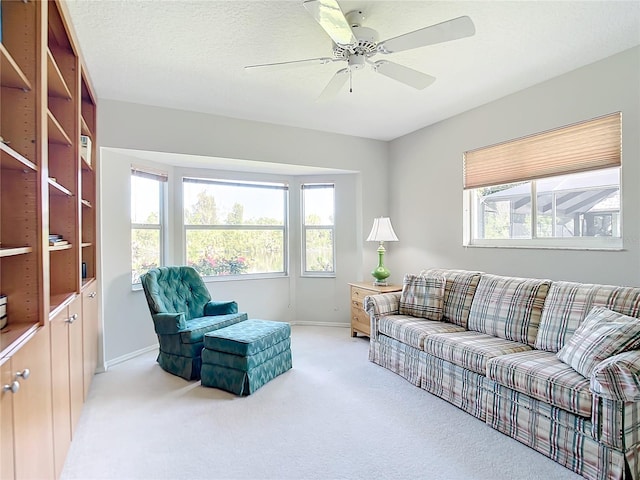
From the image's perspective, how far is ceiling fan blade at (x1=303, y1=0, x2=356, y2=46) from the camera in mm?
1598

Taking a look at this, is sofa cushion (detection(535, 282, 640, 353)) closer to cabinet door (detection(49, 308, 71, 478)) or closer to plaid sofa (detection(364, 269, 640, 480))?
plaid sofa (detection(364, 269, 640, 480))

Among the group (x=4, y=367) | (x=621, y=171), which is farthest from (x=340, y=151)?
(x=4, y=367)

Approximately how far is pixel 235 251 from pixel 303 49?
2.96 meters

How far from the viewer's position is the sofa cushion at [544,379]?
1.89 metres

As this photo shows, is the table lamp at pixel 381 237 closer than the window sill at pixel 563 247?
No

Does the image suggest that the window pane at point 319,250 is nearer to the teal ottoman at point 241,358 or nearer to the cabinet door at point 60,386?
the teal ottoman at point 241,358

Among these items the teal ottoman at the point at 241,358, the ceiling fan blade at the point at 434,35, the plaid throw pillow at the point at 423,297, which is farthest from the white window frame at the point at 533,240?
the teal ottoman at the point at 241,358

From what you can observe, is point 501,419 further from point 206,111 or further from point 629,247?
point 206,111

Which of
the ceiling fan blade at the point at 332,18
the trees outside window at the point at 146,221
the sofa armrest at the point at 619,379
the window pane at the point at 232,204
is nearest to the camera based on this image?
the ceiling fan blade at the point at 332,18

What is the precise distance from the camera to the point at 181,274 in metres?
3.83

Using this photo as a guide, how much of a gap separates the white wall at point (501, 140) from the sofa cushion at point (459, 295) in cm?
38

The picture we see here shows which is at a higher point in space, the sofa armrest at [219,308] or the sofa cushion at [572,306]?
the sofa cushion at [572,306]

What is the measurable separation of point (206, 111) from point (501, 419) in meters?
3.80

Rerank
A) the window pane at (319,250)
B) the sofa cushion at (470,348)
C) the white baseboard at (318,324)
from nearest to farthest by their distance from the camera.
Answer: the sofa cushion at (470,348) → the white baseboard at (318,324) → the window pane at (319,250)
